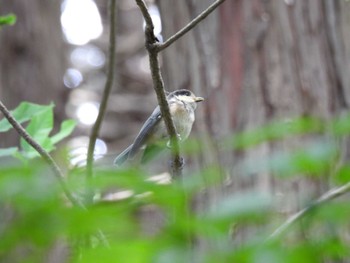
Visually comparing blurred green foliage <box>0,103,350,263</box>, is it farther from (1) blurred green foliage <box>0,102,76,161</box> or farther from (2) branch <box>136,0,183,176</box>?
(1) blurred green foliage <box>0,102,76,161</box>

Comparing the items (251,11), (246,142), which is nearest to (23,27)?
(251,11)

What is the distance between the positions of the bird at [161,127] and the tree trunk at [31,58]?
2743mm

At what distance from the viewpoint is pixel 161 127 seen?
8.77 feet

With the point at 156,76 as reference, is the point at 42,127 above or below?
below

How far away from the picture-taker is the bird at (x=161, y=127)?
2.48 metres

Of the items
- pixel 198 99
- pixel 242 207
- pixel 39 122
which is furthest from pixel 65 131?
pixel 242 207

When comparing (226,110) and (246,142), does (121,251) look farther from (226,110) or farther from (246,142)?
(226,110)

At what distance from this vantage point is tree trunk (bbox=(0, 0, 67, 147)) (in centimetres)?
548

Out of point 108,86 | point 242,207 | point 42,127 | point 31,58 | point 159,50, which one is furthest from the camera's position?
point 31,58

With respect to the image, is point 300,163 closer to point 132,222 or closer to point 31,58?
point 132,222

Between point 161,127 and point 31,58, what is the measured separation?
3180 mm

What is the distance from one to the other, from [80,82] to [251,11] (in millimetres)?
5311

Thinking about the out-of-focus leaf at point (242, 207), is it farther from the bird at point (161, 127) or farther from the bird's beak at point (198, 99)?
the bird's beak at point (198, 99)

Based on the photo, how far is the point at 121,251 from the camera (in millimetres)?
645
